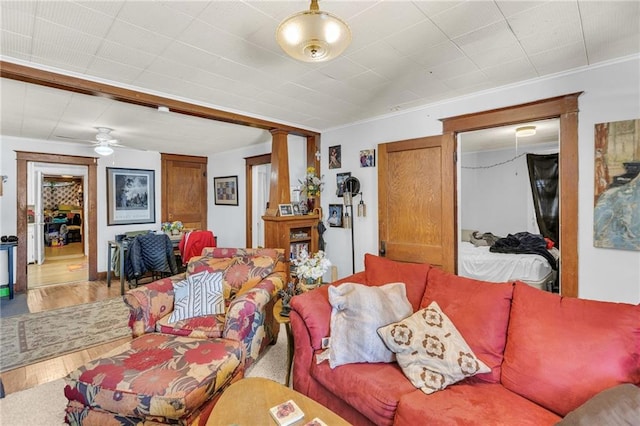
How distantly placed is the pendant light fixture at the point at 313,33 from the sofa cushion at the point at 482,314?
158cm

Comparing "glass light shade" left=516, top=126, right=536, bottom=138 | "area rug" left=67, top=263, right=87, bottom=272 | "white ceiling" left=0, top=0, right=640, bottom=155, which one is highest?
"white ceiling" left=0, top=0, right=640, bottom=155

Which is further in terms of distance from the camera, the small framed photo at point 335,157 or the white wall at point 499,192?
the white wall at point 499,192

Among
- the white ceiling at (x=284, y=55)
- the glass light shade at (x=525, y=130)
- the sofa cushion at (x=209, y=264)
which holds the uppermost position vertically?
the white ceiling at (x=284, y=55)

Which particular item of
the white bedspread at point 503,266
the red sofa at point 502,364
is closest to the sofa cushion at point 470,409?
the red sofa at point 502,364

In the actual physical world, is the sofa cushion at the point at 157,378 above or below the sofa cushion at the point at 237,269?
below

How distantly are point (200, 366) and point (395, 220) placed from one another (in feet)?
8.43

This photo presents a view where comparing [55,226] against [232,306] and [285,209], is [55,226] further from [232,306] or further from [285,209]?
[232,306]

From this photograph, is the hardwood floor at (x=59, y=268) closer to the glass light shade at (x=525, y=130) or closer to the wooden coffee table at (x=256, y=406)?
the wooden coffee table at (x=256, y=406)

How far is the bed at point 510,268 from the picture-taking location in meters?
3.71

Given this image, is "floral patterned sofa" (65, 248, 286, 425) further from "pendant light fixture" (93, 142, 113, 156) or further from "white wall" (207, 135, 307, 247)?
"pendant light fixture" (93, 142, 113, 156)

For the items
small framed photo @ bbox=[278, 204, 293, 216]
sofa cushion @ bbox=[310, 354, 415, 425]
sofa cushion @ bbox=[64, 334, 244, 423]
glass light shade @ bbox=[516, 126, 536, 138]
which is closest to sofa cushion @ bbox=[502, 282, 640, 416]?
sofa cushion @ bbox=[310, 354, 415, 425]

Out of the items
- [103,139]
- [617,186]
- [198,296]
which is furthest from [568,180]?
[103,139]

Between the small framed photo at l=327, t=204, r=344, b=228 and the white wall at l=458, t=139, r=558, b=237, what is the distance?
2.61 metres

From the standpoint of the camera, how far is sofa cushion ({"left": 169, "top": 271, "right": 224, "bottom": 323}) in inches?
92.3
